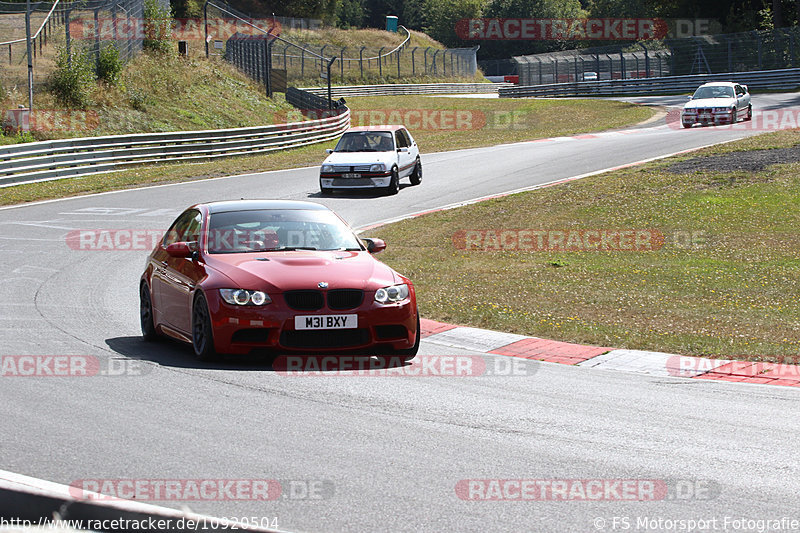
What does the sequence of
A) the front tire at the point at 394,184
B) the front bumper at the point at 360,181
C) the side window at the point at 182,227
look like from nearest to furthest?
the side window at the point at 182,227 < the front bumper at the point at 360,181 < the front tire at the point at 394,184

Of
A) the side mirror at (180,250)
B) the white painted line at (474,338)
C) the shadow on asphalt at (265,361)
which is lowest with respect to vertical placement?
the white painted line at (474,338)

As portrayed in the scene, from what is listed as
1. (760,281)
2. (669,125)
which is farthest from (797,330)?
(669,125)

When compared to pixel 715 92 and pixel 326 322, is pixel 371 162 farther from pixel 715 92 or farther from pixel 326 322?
pixel 715 92

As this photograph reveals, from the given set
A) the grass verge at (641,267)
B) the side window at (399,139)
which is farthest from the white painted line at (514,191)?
the side window at (399,139)

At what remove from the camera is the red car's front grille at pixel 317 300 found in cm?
851

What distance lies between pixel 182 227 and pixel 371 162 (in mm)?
13913

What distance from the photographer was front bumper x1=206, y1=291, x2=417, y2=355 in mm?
8422

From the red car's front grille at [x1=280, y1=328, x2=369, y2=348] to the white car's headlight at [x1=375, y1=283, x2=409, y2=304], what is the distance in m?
0.34

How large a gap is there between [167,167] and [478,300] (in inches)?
784

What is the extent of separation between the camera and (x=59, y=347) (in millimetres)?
9266

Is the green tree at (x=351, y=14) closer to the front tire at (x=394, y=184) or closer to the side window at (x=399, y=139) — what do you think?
the side window at (x=399, y=139)

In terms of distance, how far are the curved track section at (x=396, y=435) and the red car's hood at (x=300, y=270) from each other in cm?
74

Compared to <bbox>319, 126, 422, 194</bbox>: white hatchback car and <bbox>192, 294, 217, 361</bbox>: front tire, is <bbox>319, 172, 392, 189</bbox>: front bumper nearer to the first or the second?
<bbox>319, 126, 422, 194</bbox>: white hatchback car

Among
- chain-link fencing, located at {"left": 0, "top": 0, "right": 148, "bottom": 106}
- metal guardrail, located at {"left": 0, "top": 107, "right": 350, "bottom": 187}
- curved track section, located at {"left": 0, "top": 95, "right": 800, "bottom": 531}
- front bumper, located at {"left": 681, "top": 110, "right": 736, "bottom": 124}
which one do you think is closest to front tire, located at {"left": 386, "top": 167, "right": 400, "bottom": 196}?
metal guardrail, located at {"left": 0, "top": 107, "right": 350, "bottom": 187}
